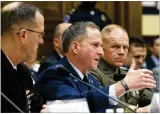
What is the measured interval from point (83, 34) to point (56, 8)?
2039mm

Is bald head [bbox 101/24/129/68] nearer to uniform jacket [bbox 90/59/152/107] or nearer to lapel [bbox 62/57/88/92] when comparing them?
uniform jacket [bbox 90/59/152/107]

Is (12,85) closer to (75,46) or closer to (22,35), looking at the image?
(22,35)

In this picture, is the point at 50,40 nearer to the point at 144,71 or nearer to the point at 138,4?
the point at 138,4

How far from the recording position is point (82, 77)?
2123 mm

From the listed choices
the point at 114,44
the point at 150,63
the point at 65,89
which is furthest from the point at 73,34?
the point at 150,63

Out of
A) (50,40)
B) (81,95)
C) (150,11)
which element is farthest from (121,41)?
(150,11)

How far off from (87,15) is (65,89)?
5.74 ft

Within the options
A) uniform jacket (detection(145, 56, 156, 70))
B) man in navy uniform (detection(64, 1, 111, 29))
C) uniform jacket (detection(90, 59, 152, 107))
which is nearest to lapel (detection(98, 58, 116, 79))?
uniform jacket (detection(90, 59, 152, 107))

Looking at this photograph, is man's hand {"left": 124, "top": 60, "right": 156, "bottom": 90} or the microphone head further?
the microphone head

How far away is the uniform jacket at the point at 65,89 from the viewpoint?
1.84 meters

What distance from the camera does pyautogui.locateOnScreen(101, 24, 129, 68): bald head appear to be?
268 cm

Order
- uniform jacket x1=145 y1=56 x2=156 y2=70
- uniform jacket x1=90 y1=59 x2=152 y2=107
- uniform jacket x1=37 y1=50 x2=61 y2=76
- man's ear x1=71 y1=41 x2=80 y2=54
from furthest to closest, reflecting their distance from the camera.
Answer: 1. uniform jacket x1=145 y1=56 x2=156 y2=70
2. uniform jacket x1=37 y1=50 x2=61 y2=76
3. uniform jacket x1=90 y1=59 x2=152 y2=107
4. man's ear x1=71 y1=41 x2=80 y2=54

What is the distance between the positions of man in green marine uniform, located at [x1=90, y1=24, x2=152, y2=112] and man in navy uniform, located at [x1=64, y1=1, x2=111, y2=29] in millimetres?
836

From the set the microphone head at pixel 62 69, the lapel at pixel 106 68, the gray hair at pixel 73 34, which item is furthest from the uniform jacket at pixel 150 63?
the microphone head at pixel 62 69
